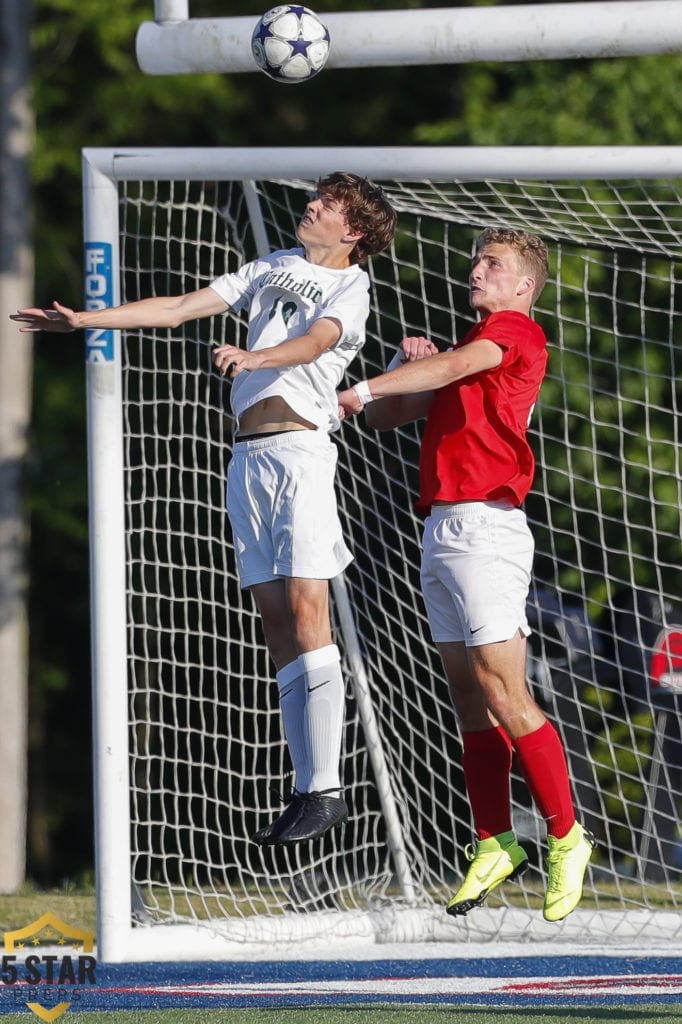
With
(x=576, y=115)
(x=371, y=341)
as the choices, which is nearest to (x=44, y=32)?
(x=576, y=115)

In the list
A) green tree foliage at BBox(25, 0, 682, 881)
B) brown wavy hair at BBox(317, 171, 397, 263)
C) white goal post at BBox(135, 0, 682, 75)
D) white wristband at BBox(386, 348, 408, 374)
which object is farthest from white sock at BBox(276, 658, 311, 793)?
green tree foliage at BBox(25, 0, 682, 881)

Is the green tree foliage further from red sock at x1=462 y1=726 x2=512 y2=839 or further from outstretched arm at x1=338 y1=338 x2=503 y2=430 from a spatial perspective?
red sock at x1=462 y1=726 x2=512 y2=839

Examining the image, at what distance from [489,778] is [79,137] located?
11129 mm

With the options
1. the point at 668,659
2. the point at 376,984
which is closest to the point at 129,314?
the point at 376,984

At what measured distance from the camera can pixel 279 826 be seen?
14.3ft

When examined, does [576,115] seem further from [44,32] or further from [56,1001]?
[56,1001]

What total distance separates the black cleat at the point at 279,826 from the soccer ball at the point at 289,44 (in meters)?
2.22

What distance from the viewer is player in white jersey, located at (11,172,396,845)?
176 inches

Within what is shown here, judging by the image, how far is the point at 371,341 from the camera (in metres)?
8.48

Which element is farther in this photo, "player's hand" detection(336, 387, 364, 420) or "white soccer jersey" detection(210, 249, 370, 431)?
"white soccer jersey" detection(210, 249, 370, 431)

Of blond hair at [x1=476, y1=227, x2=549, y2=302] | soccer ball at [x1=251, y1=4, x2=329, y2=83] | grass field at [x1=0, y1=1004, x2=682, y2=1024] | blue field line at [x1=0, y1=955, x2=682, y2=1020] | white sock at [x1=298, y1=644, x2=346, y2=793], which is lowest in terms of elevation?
grass field at [x1=0, y1=1004, x2=682, y2=1024]

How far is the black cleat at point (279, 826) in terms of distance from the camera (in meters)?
4.34

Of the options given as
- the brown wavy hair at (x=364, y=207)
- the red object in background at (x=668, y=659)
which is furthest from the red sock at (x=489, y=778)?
the red object in background at (x=668, y=659)

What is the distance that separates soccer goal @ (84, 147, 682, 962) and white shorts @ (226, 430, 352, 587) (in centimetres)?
123
